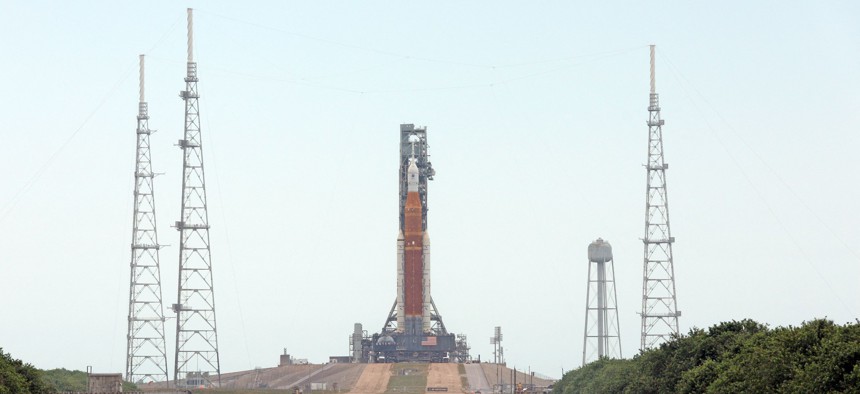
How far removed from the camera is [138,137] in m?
151

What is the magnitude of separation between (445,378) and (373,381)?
29.0 feet

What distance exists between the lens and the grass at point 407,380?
17593 centimetres

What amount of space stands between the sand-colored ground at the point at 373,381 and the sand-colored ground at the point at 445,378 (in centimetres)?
523

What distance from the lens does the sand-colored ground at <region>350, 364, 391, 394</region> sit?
178m

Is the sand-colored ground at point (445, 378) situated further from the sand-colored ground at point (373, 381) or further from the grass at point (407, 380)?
the sand-colored ground at point (373, 381)

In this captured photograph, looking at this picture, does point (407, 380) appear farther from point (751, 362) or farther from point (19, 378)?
point (751, 362)

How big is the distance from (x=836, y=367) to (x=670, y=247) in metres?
77.3

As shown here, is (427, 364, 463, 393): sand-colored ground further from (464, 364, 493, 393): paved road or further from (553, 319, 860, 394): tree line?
(553, 319, 860, 394): tree line

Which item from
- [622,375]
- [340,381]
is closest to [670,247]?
[622,375]

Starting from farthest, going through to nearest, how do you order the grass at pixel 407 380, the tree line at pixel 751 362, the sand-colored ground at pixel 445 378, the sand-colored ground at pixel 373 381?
the sand-colored ground at pixel 445 378, the sand-colored ground at pixel 373 381, the grass at pixel 407 380, the tree line at pixel 751 362

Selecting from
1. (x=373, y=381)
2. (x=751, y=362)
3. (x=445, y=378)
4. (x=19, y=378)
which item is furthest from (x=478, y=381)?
(x=751, y=362)

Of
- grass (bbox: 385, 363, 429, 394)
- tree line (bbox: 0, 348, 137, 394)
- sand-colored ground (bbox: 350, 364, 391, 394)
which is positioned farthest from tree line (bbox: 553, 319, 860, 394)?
sand-colored ground (bbox: 350, 364, 391, 394)

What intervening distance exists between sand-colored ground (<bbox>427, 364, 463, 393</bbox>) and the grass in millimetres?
755

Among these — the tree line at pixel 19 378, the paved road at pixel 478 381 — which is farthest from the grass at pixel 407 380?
the tree line at pixel 19 378
